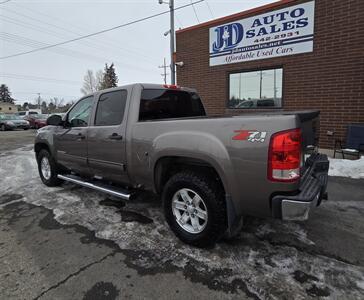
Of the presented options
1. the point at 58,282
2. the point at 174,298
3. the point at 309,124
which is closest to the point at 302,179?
the point at 309,124

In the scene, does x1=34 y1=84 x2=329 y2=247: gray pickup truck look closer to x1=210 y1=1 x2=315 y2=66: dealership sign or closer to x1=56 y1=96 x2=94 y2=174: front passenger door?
x1=56 y1=96 x2=94 y2=174: front passenger door

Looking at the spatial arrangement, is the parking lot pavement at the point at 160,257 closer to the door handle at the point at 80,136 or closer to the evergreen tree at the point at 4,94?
the door handle at the point at 80,136

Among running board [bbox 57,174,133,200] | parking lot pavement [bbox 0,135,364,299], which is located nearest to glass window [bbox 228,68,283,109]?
parking lot pavement [bbox 0,135,364,299]

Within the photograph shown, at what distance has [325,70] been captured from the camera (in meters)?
7.59

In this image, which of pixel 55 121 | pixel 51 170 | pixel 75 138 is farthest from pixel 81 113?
pixel 51 170

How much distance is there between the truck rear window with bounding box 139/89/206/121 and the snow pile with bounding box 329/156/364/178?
12.7ft

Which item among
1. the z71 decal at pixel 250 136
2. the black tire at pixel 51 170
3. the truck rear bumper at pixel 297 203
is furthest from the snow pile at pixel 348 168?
the black tire at pixel 51 170

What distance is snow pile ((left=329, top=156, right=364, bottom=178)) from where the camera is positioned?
6.16 metres

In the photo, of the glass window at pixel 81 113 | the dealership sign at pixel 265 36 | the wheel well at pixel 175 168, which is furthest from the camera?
the dealership sign at pixel 265 36

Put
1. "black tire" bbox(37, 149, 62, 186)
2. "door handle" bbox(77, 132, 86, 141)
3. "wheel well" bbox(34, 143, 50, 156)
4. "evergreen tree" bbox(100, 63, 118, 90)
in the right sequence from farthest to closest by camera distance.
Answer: "evergreen tree" bbox(100, 63, 118, 90) < "wheel well" bbox(34, 143, 50, 156) < "black tire" bbox(37, 149, 62, 186) < "door handle" bbox(77, 132, 86, 141)

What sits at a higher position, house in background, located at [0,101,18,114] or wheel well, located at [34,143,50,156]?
house in background, located at [0,101,18,114]

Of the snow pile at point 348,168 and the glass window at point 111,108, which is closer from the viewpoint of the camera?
the glass window at point 111,108

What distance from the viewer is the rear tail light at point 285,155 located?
2.26 metres

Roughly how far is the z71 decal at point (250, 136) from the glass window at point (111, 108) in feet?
6.41
